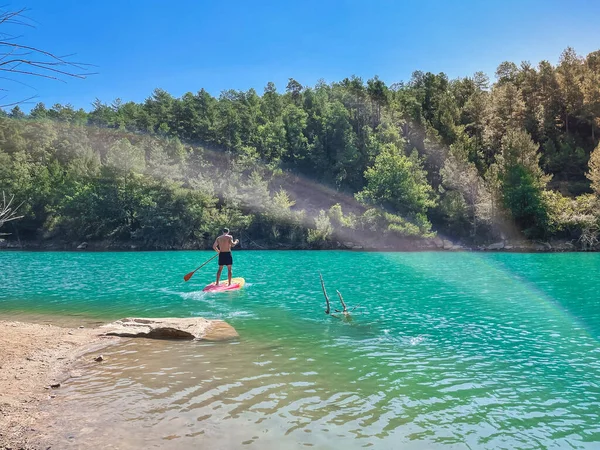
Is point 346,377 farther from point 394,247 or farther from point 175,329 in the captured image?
point 394,247

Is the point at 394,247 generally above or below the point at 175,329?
above

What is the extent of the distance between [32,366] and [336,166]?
78215 mm

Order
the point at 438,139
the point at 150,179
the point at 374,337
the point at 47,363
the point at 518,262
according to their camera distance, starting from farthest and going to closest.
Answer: the point at 438,139 < the point at 150,179 < the point at 518,262 < the point at 374,337 < the point at 47,363

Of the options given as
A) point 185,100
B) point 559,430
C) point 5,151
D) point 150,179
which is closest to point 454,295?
point 559,430

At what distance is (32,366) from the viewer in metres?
9.64

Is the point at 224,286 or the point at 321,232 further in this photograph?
the point at 321,232

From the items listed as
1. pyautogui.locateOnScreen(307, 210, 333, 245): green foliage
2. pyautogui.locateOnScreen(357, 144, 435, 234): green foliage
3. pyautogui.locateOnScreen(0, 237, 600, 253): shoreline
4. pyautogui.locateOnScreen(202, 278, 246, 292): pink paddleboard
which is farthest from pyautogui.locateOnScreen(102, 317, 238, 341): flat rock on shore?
pyautogui.locateOnScreen(357, 144, 435, 234): green foliage

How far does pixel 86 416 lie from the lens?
7.02 m

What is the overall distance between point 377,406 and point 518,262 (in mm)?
37117

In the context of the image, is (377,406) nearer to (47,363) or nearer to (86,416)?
(86,416)

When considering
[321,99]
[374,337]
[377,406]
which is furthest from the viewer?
[321,99]

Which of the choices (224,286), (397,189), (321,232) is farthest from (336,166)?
(224,286)

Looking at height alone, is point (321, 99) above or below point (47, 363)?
Result: above

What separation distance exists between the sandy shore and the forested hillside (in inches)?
2018
